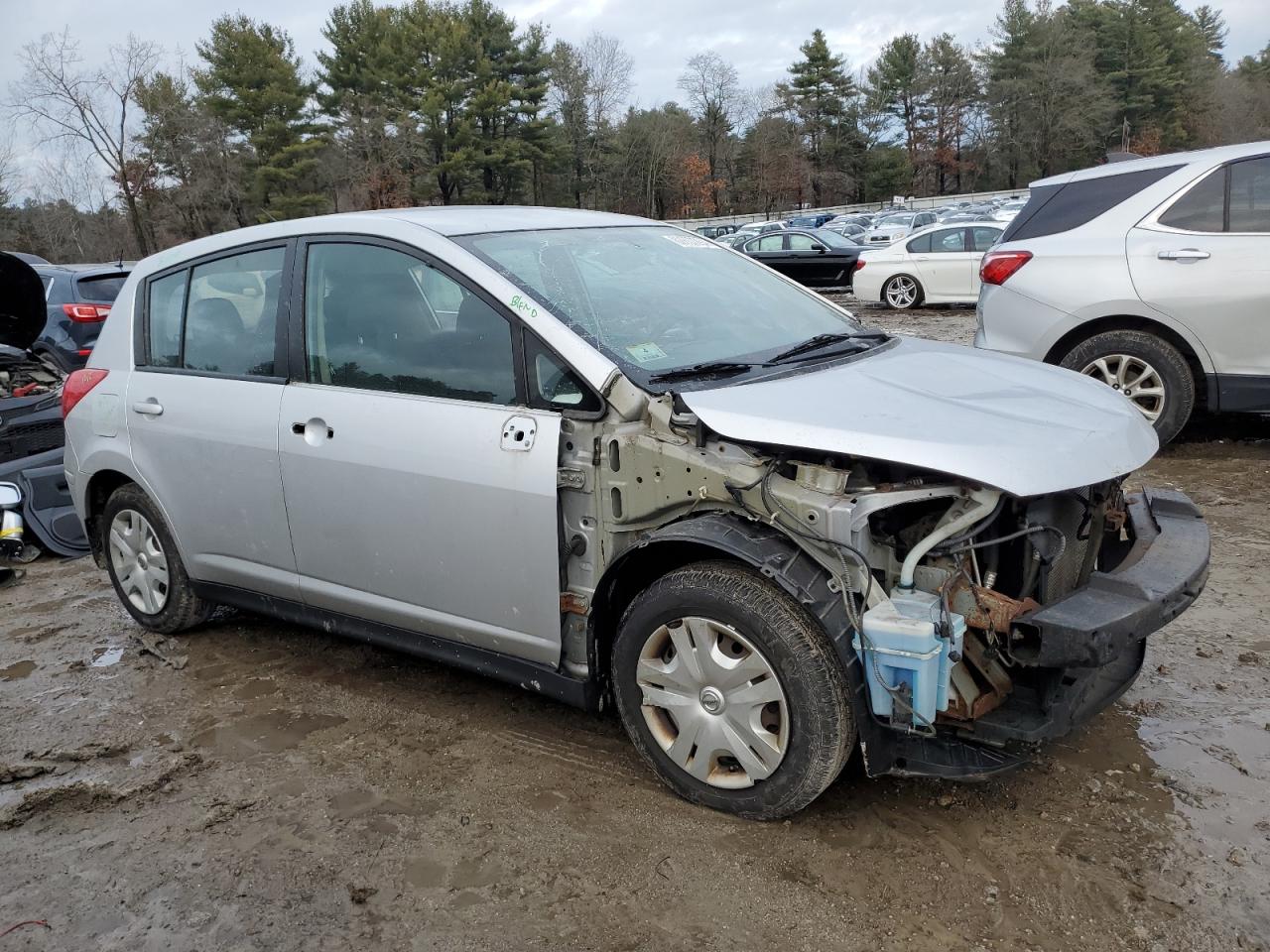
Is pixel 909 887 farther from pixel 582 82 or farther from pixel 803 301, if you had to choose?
pixel 582 82

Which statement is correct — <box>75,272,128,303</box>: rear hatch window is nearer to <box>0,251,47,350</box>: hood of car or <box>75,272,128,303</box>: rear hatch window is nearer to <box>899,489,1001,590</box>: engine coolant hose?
<box>0,251,47,350</box>: hood of car

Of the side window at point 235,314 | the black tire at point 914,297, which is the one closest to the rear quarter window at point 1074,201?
the side window at point 235,314

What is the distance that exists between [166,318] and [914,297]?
13486mm

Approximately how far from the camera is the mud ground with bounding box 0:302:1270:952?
2.50m

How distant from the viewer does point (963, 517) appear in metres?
2.54

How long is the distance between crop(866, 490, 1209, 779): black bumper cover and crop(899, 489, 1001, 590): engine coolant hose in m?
0.29

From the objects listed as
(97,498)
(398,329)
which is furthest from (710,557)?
(97,498)

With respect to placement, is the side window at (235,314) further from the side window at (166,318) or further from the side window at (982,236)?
the side window at (982,236)

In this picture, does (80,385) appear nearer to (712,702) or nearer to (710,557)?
(710,557)

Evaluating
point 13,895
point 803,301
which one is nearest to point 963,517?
point 803,301

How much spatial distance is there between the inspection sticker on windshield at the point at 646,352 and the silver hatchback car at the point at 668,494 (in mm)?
24

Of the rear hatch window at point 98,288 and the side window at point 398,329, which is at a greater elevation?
the rear hatch window at point 98,288

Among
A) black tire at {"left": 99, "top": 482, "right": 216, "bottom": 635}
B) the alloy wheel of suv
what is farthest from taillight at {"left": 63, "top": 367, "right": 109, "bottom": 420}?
the alloy wheel of suv

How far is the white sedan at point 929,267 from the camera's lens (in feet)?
50.6
